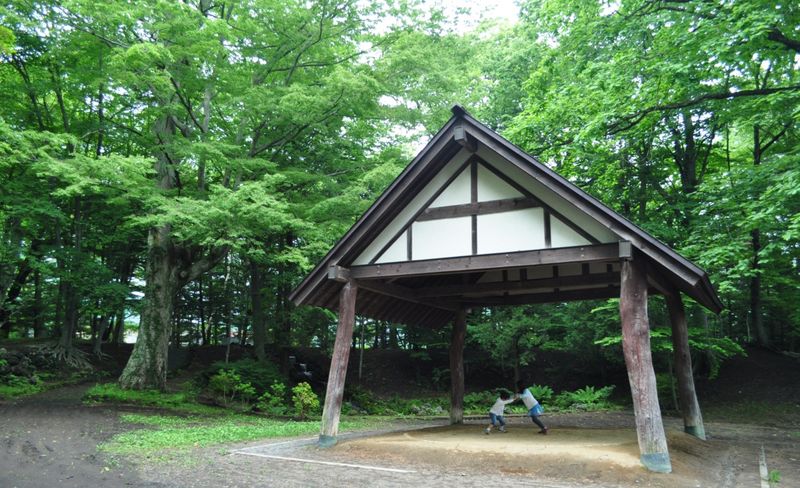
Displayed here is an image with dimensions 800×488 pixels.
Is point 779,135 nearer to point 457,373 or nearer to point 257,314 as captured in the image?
point 457,373

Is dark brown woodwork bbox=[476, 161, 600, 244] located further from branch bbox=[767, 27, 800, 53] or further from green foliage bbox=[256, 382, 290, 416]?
green foliage bbox=[256, 382, 290, 416]

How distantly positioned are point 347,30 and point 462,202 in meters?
11.1

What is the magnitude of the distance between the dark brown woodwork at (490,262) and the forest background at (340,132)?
4562mm

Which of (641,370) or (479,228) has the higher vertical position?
(479,228)

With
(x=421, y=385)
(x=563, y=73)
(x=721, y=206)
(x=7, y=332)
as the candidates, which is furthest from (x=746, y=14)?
(x=7, y=332)

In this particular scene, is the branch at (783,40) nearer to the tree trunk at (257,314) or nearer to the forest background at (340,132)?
the forest background at (340,132)

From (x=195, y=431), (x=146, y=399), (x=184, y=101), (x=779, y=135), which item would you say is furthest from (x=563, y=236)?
(x=779, y=135)

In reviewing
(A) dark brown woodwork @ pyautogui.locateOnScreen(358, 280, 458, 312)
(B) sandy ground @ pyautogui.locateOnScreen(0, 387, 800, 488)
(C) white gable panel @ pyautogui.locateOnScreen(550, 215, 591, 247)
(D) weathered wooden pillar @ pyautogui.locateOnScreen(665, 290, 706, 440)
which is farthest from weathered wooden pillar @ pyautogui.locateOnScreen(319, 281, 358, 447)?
(D) weathered wooden pillar @ pyautogui.locateOnScreen(665, 290, 706, 440)

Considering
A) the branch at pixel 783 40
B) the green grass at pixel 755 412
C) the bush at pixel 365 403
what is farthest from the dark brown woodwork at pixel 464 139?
the green grass at pixel 755 412

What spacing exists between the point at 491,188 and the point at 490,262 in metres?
1.43

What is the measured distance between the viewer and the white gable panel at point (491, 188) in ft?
32.7

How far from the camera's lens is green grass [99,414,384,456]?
10531 mm

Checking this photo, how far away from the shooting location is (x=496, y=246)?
984cm

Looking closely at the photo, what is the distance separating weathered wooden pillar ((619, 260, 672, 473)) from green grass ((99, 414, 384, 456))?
307 inches
